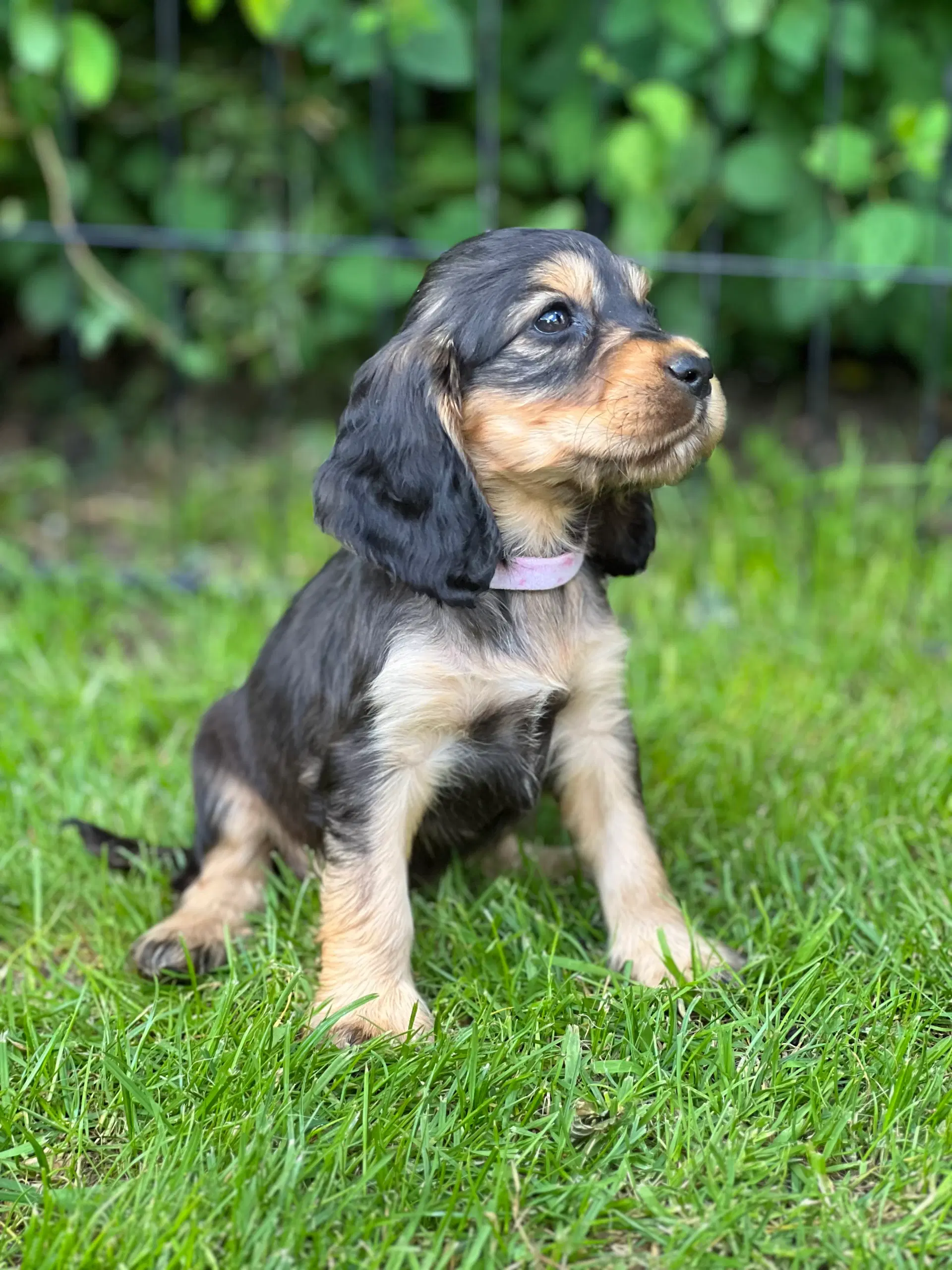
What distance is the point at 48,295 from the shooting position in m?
6.16

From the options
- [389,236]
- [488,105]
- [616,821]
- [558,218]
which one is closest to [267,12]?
[488,105]

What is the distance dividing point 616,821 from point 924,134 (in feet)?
9.84

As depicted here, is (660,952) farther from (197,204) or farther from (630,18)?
(197,204)

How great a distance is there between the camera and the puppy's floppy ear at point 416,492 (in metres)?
2.72

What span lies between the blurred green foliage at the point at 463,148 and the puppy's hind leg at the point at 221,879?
2586mm

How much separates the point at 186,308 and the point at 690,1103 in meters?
4.98

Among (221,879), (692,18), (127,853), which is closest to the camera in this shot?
(221,879)

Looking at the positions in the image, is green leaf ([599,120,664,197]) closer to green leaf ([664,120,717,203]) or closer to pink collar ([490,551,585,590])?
green leaf ([664,120,717,203])

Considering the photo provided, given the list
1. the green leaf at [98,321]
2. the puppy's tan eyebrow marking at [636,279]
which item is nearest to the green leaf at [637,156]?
the green leaf at [98,321]

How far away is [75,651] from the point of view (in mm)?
4820

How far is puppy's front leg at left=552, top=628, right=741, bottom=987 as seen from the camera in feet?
9.83

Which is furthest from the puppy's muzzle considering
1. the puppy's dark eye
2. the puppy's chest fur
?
the puppy's chest fur

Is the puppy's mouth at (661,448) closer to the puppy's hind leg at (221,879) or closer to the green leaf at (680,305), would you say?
the puppy's hind leg at (221,879)

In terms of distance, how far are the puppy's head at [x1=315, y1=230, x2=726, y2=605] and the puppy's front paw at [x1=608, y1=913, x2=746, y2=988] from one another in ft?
2.78
